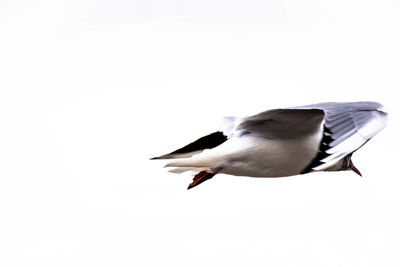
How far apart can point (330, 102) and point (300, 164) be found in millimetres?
450

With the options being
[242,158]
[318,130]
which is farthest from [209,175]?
[318,130]

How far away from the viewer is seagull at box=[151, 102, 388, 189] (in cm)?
528

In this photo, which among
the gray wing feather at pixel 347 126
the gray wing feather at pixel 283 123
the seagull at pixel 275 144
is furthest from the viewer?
the gray wing feather at pixel 283 123

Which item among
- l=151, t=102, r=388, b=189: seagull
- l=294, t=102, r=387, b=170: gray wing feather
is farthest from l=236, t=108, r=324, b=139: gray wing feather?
l=294, t=102, r=387, b=170: gray wing feather

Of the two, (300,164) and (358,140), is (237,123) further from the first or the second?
(358,140)

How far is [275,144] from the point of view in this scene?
5762 mm

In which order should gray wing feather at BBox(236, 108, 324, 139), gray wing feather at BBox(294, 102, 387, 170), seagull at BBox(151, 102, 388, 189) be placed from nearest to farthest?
gray wing feather at BBox(294, 102, 387, 170) < seagull at BBox(151, 102, 388, 189) < gray wing feather at BBox(236, 108, 324, 139)

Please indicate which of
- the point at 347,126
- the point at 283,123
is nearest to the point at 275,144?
the point at 283,123

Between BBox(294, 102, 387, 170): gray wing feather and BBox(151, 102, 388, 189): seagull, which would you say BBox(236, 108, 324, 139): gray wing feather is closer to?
BBox(151, 102, 388, 189): seagull

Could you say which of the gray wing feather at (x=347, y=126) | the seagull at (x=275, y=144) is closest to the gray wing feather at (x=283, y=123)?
the seagull at (x=275, y=144)

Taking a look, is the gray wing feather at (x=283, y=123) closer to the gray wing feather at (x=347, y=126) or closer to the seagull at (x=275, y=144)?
the seagull at (x=275, y=144)

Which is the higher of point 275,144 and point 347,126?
point 347,126

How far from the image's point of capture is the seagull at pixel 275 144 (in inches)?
208

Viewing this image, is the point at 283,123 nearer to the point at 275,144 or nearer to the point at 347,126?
the point at 275,144
